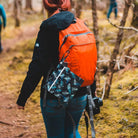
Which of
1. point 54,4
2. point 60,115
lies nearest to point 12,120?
point 60,115

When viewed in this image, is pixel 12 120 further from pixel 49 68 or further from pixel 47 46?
pixel 47 46

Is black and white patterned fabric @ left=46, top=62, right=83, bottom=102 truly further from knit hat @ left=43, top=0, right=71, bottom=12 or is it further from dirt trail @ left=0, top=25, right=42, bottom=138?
dirt trail @ left=0, top=25, right=42, bottom=138

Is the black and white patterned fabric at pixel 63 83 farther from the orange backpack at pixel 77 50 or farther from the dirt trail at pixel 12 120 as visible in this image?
the dirt trail at pixel 12 120

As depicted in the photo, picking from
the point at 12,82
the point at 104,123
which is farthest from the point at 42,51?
the point at 12,82

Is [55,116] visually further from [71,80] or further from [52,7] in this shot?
[52,7]

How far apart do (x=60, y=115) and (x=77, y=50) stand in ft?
2.27

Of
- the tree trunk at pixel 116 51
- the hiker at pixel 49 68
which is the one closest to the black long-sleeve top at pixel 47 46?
the hiker at pixel 49 68

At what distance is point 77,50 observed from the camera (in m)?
1.87

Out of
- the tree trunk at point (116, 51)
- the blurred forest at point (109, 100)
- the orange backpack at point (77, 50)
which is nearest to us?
the orange backpack at point (77, 50)

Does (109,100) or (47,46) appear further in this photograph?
(109,100)

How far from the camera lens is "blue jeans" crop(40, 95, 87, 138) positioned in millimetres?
2052

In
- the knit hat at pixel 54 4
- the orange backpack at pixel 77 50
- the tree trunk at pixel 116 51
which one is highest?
the knit hat at pixel 54 4

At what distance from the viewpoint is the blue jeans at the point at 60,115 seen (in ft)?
6.73

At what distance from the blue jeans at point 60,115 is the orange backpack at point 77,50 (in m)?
0.28
